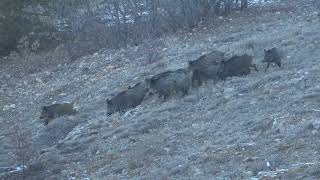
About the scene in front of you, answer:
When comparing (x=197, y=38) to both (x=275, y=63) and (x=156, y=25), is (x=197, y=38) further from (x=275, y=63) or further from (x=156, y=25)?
(x=275, y=63)

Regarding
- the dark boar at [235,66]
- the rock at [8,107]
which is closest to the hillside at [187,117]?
the rock at [8,107]

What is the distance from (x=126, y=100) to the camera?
536 inches

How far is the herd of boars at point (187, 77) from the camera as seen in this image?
43.9 ft

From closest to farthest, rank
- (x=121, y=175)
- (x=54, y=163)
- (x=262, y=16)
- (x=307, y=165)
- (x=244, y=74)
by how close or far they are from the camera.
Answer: (x=307, y=165) < (x=121, y=175) < (x=54, y=163) < (x=244, y=74) < (x=262, y=16)

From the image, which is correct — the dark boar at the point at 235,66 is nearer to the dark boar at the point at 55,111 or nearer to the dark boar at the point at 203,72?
the dark boar at the point at 203,72

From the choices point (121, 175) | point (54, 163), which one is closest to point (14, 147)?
point (54, 163)

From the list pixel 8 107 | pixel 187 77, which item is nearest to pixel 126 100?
pixel 187 77

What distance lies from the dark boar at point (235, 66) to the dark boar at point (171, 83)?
2.44ft

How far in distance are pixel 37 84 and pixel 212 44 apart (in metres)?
5.05

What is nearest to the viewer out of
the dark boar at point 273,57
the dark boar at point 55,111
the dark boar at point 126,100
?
the dark boar at point 126,100

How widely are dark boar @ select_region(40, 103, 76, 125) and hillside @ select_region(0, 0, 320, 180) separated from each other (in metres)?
0.22

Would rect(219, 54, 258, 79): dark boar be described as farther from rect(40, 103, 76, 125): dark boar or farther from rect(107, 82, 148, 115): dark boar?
rect(40, 103, 76, 125): dark boar

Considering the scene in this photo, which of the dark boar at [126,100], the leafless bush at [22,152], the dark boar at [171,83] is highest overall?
the dark boar at [171,83]

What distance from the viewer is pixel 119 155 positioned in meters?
10.7
